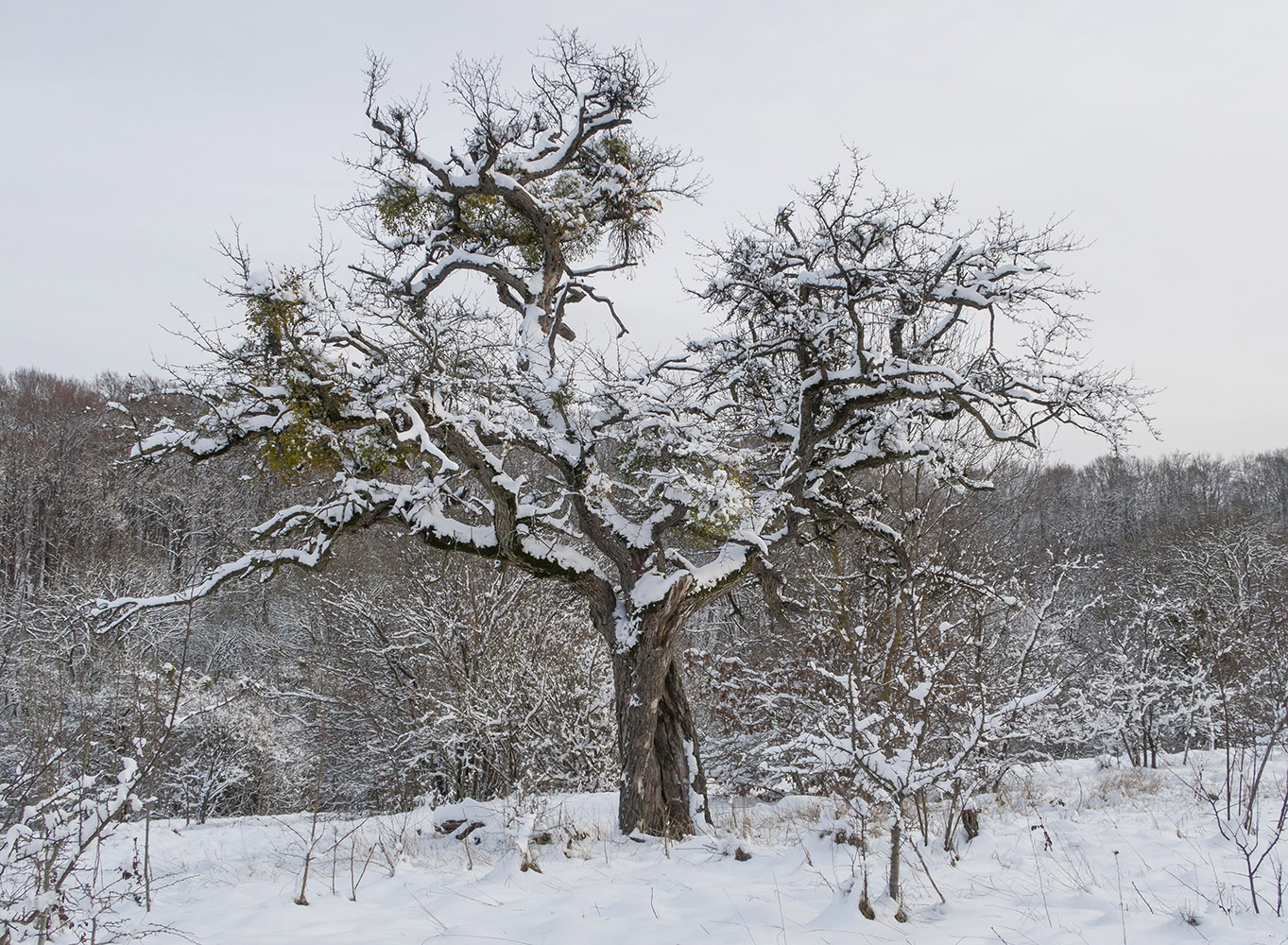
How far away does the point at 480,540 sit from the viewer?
6.00m

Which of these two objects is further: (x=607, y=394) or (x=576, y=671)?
(x=576, y=671)

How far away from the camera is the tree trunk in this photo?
599cm

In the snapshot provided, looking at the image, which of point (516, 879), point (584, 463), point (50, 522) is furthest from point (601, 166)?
point (50, 522)

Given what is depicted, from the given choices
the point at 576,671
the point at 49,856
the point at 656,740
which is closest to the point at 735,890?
the point at 656,740

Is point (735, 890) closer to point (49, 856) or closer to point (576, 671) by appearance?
point (49, 856)

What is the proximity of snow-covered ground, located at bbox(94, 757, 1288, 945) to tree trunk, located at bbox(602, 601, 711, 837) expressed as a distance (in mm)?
379

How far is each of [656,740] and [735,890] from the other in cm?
232

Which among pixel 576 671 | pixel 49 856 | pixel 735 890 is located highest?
pixel 49 856

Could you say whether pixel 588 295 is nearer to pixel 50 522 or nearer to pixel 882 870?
pixel 882 870

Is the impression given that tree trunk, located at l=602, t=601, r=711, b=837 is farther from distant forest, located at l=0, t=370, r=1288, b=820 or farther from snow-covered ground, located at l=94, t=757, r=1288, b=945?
distant forest, located at l=0, t=370, r=1288, b=820

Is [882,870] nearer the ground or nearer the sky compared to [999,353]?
nearer the ground

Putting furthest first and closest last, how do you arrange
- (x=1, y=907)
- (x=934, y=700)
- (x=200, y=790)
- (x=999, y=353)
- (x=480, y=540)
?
(x=200, y=790), (x=999, y=353), (x=480, y=540), (x=934, y=700), (x=1, y=907)

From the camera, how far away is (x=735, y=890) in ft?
13.0

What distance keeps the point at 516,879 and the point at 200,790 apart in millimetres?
14460
